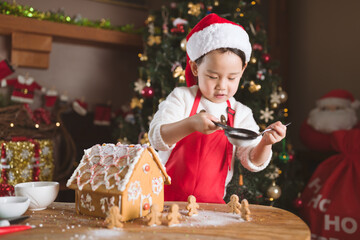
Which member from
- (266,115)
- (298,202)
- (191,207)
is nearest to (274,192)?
(298,202)

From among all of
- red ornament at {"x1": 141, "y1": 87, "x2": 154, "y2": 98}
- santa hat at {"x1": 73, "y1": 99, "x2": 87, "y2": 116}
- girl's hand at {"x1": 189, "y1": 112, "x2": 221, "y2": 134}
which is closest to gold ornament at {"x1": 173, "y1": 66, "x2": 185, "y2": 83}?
red ornament at {"x1": 141, "y1": 87, "x2": 154, "y2": 98}

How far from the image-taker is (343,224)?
7.16 ft

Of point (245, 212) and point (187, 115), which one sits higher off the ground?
point (187, 115)

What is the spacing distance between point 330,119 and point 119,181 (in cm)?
199

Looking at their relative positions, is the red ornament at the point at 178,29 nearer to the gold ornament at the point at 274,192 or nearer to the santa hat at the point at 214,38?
the santa hat at the point at 214,38

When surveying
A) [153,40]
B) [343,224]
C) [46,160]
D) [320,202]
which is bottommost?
[343,224]

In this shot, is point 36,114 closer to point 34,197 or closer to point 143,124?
point 143,124

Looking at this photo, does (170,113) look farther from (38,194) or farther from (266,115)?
→ (266,115)

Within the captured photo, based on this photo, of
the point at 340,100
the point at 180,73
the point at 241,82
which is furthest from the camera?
the point at 340,100

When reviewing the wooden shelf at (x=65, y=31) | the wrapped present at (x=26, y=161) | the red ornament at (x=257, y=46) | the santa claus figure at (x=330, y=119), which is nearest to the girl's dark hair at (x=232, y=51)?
the red ornament at (x=257, y=46)

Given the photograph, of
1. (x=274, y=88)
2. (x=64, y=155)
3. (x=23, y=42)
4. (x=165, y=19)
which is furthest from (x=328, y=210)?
(x=23, y=42)

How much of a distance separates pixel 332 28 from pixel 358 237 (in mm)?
1740

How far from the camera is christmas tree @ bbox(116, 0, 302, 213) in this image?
2398 mm

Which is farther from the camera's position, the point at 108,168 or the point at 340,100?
the point at 340,100
